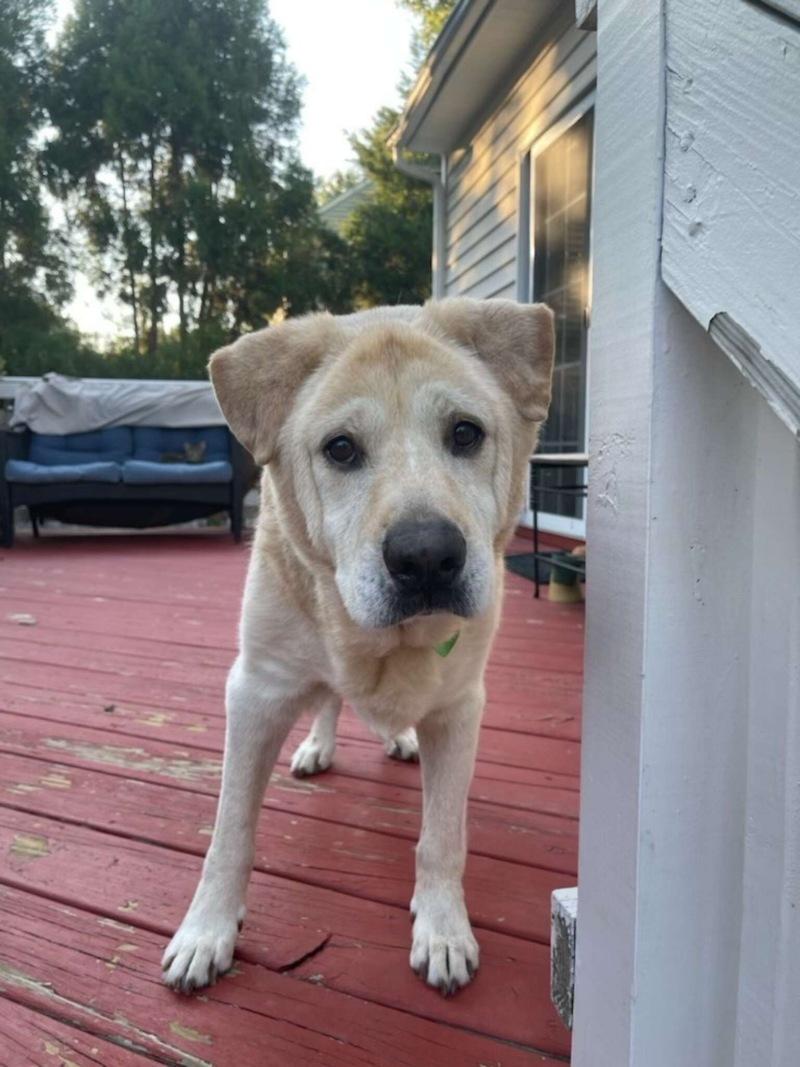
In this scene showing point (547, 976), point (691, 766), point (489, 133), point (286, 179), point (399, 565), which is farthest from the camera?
point (286, 179)

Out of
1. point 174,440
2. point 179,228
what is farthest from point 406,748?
point 179,228

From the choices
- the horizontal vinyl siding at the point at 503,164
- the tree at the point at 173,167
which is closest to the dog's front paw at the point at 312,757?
the horizontal vinyl siding at the point at 503,164

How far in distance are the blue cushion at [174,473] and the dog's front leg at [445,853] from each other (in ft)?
17.0

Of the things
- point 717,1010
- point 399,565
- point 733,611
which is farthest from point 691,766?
point 399,565

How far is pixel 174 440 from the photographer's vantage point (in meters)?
6.88

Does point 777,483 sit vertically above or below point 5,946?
above

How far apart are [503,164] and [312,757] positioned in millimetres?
5318

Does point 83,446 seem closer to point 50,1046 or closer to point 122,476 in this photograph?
point 122,476

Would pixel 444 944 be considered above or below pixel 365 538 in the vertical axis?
below

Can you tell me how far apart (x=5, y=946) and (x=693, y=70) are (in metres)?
1.53

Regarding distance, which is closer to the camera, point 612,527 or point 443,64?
point 612,527

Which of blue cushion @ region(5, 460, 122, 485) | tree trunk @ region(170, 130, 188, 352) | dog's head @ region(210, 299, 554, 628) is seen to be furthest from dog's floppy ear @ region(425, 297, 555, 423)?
tree trunk @ region(170, 130, 188, 352)

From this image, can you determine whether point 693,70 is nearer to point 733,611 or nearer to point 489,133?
point 733,611

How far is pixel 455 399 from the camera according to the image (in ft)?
4.21
